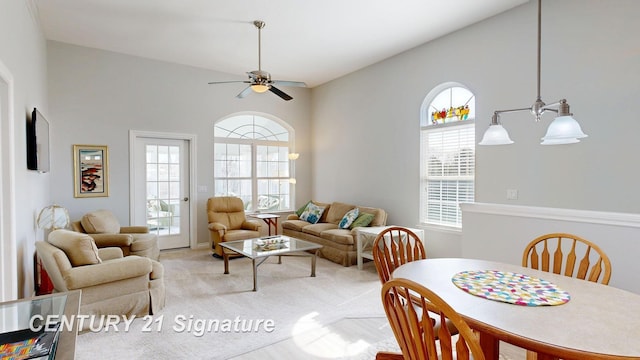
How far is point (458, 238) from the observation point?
4375 millimetres

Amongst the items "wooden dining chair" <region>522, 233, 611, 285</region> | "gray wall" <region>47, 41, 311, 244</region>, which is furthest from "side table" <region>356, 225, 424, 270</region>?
"gray wall" <region>47, 41, 311, 244</region>

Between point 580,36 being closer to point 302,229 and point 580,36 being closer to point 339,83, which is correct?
point 339,83

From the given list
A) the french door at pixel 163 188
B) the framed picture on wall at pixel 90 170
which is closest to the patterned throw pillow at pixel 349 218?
the french door at pixel 163 188

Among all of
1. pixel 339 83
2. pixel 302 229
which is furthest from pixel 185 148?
pixel 339 83

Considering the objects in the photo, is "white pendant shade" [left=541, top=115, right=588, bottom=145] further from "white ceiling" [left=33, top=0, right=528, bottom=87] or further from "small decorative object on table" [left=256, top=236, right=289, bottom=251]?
"small decorative object on table" [left=256, top=236, right=289, bottom=251]

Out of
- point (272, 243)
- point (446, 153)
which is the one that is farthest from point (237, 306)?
point (446, 153)

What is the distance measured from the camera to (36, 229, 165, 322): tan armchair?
2691 millimetres

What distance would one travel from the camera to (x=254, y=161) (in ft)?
22.0

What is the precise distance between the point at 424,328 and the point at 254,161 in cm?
578

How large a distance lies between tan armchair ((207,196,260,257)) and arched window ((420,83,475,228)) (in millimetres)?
2687

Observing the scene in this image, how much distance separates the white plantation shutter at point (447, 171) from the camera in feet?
14.4

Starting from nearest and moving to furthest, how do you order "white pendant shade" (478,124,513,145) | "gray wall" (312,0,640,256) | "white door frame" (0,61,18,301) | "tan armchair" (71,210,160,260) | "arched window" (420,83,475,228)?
"white pendant shade" (478,124,513,145) → "white door frame" (0,61,18,301) → "gray wall" (312,0,640,256) → "tan armchair" (71,210,160,260) → "arched window" (420,83,475,228)

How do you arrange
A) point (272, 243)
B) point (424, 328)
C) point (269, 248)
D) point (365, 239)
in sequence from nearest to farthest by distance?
1. point (424, 328)
2. point (269, 248)
3. point (272, 243)
4. point (365, 239)

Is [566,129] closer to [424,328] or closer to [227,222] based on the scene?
[424,328]
